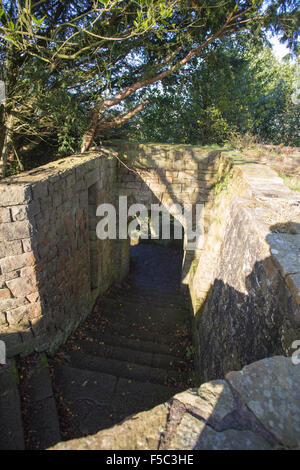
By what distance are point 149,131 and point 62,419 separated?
8058 millimetres

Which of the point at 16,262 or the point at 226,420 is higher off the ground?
the point at 16,262

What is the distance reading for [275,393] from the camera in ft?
4.78

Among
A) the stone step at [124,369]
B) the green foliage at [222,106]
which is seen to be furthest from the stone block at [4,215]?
the green foliage at [222,106]

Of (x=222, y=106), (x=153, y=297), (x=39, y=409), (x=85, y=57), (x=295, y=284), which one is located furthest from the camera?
(x=222, y=106)

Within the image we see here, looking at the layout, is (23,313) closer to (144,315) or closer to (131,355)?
(131,355)

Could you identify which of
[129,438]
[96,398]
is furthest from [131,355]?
[129,438]

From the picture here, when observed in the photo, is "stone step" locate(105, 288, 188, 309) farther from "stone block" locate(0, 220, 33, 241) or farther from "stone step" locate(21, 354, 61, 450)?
"stone block" locate(0, 220, 33, 241)

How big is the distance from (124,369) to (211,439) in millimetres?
3199

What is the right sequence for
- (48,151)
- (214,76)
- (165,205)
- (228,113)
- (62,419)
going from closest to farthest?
(62,419) < (48,151) < (165,205) < (214,76) < (228,113)

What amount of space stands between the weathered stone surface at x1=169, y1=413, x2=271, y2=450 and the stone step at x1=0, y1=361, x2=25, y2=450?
7.14 ft

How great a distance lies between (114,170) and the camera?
251 inches

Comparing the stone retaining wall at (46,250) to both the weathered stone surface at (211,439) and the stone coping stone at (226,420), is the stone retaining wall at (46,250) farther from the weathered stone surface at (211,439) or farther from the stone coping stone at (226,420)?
the weathered stone surface at (211,439)
